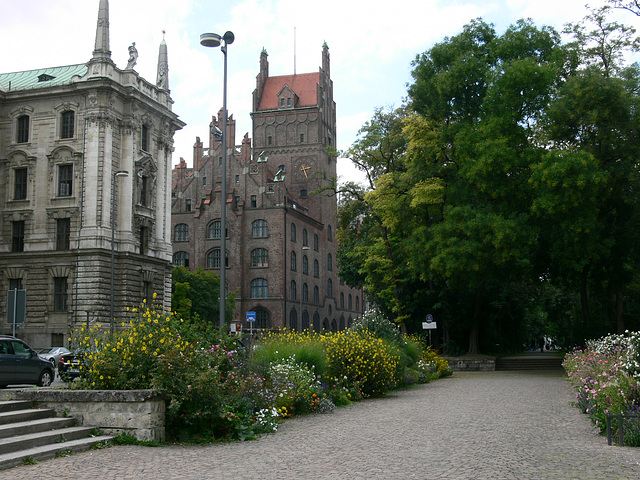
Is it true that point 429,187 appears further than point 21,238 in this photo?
No

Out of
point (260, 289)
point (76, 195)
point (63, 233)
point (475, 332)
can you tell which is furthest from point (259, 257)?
point (475, 332)

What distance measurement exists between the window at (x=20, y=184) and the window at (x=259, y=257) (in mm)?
33276

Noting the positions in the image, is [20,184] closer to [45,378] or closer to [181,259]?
[45,378]

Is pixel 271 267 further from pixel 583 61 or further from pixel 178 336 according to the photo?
pixel 178 336

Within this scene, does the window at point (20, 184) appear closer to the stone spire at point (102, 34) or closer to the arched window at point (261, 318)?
the stone spire at point (102, 34)

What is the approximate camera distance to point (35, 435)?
9.63 m

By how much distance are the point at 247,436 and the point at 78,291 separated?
33.3 metres

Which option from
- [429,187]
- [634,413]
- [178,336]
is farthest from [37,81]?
[634,413]

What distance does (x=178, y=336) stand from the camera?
11.7 metres

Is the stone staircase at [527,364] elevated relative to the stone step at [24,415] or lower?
lower

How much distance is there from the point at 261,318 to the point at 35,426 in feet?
210

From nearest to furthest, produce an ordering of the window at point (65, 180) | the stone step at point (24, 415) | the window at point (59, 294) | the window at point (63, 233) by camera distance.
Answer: the stone step at point (24, 415), the window at point (59, 294), the window at point (63, 233), the window at point (65, 180)

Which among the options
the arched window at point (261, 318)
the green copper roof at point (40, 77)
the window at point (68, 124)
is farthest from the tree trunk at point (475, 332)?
the arched window at point (261, 318)

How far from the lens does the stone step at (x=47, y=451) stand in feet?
27.9
